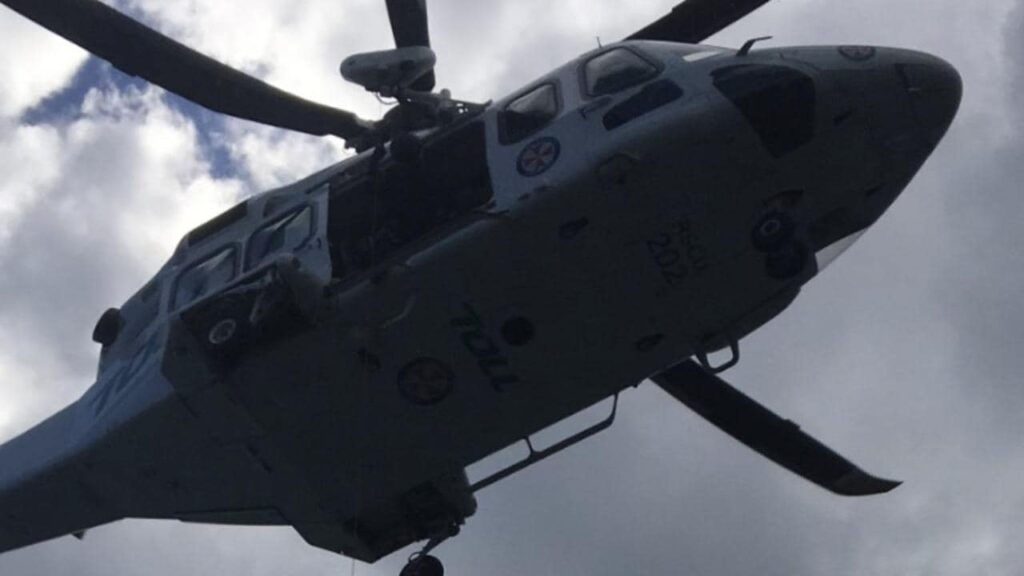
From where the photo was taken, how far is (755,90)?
43.4 feet

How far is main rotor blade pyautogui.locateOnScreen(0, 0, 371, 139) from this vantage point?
52.1 feet

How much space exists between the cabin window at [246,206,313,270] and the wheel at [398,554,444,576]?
3.46m

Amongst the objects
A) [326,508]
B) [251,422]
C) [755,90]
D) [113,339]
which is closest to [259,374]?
[251,422]

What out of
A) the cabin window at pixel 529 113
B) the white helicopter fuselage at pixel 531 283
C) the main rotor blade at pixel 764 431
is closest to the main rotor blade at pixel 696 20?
the white helicopter fuselage at pixel 531 283

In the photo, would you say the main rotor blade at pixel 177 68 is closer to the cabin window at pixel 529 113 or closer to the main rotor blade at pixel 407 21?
the main rotor blade at pixel 407 21

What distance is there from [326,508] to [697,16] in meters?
6.16

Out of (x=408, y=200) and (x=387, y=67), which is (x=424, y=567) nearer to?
(x=408, y=200)

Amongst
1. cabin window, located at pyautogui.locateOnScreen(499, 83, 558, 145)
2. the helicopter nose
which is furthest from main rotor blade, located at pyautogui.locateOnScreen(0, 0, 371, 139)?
the helicopter nose

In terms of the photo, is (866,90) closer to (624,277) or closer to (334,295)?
(624,277)

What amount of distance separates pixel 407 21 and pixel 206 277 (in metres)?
3.41

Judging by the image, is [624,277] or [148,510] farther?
[148,510]

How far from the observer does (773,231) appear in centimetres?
1338

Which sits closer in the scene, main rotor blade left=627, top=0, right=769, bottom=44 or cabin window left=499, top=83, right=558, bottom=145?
cabin window left=499, top=83, right=558, bottom=145

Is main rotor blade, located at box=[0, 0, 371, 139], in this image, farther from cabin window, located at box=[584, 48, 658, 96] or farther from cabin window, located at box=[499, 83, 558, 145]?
cabin window, located at box=[584, 48, 658, 96]
